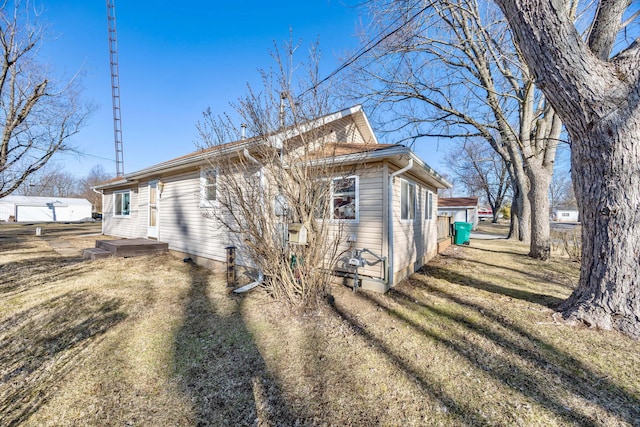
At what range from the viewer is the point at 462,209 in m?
27.3

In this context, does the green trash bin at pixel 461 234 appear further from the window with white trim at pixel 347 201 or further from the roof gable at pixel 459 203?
the roof gable at pixel 459 203

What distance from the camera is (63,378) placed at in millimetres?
2705

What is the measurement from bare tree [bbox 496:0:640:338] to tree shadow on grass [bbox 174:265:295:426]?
442 cm

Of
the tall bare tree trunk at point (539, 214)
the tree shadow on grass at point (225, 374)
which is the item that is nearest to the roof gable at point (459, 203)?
the tall bare tree trunk at point (539, 214)

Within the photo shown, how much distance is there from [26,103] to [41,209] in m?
40.0

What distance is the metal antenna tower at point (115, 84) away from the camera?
24.2 meters

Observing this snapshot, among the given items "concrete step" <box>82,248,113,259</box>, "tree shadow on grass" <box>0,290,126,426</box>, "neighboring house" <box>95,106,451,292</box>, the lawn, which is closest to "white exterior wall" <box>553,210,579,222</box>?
"neighboring house" <box>95,106,451,292</box>

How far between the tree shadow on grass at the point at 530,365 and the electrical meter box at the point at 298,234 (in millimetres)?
1947

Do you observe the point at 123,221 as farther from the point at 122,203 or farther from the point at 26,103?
the point at 26,103

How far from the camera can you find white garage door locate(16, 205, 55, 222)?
3694 cm

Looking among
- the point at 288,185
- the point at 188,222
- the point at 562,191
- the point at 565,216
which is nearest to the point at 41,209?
the point at 188,222

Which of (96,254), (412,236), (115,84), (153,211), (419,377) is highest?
(115,84)

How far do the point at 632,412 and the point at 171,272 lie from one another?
25.7ft

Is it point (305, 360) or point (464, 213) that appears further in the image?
point (464, 213)
